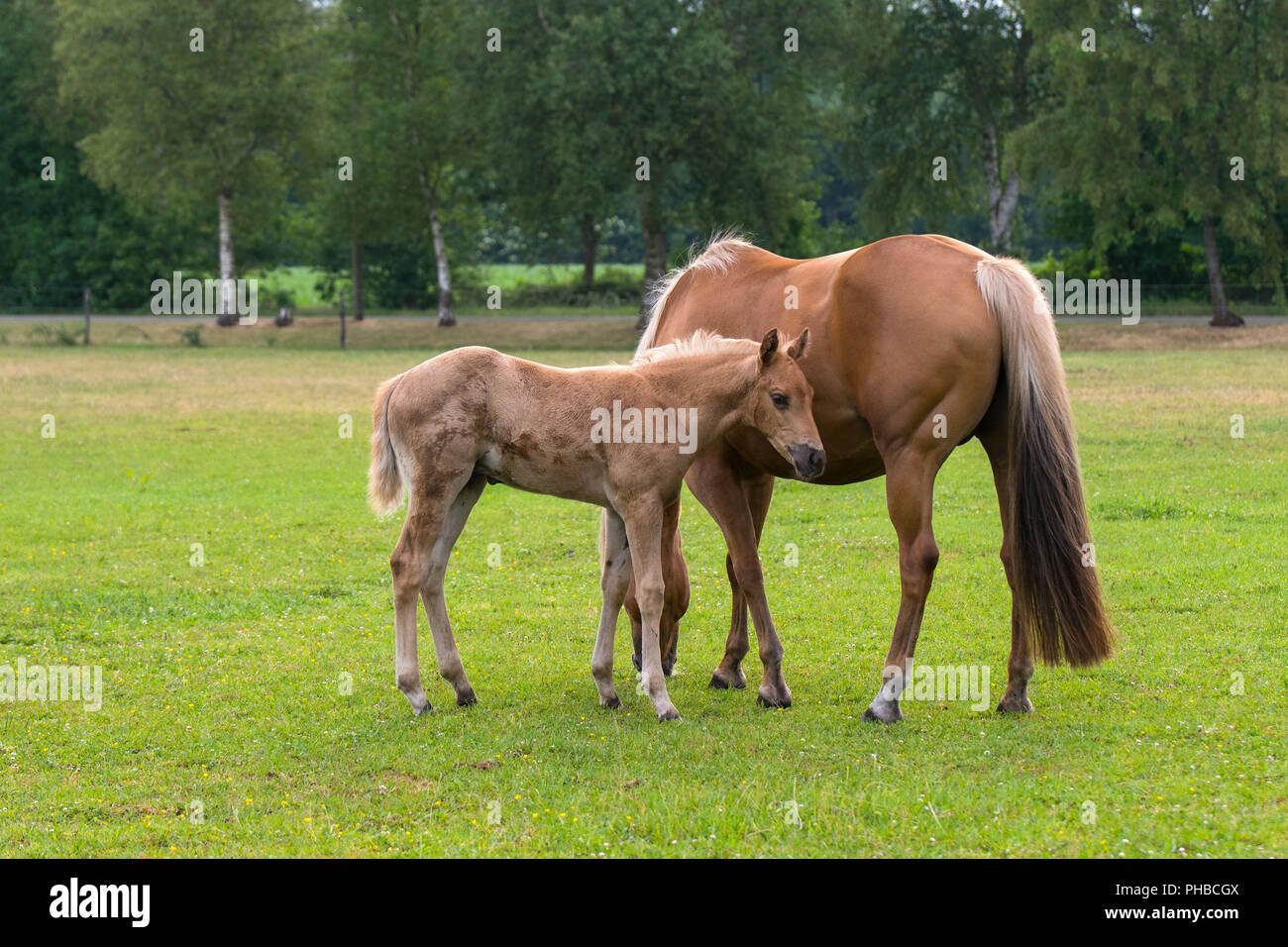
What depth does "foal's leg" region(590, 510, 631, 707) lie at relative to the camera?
23.9ft

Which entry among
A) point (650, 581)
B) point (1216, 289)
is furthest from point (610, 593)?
point (1216, 289)

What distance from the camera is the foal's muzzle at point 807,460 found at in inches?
257

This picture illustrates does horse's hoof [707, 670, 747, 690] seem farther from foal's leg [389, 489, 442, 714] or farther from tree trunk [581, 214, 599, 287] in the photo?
tree trunk [581, 214, 599, 287]

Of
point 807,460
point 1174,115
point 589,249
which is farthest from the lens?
point 589,249

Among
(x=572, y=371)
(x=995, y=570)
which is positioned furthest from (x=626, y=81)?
(x=572, y=371)

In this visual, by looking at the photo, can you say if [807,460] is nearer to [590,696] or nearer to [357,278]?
[590,696]

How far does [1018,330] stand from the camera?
6625 millimetres

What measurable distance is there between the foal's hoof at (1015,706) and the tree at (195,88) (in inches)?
1753

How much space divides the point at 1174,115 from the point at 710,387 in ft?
119

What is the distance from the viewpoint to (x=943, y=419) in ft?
21.8

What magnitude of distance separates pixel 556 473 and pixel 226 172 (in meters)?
44.4

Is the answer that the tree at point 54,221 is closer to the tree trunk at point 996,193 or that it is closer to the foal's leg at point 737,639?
the tree trunk at point 996,193

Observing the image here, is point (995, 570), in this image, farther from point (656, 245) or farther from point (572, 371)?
point (656, 245)

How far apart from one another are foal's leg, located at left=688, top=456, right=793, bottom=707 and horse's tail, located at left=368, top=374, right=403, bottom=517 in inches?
68.0
